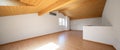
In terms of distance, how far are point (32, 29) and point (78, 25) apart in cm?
468

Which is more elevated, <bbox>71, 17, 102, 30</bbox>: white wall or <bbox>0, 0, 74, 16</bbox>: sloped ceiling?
<bbox>0, 0, 74, 16</bbox>: sloped ceiling

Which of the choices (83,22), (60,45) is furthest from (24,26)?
(83,22)

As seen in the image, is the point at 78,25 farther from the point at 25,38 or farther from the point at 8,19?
the point at 8,19

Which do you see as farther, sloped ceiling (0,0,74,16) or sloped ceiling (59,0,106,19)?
sloped ceiling (59,0,106,19)

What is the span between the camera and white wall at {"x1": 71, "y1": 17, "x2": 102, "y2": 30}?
6.47 metres

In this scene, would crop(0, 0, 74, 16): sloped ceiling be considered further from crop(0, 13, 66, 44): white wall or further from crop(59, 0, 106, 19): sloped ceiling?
crop(59, 0, 106, 19): sloped ceiling

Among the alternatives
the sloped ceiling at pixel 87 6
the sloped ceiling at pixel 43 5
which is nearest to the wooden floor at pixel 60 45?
the sloped ceiling at pixel 43 5

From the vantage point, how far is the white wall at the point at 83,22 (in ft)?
21.2

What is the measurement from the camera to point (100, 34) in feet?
11.2

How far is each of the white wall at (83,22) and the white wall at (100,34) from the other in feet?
9.68

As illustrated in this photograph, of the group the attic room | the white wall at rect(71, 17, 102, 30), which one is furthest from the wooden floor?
the white wall at rect(71, 17, 102, 30)

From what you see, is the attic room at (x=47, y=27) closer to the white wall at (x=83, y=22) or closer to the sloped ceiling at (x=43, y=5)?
the sloped ceiling at (x=43, y=5)

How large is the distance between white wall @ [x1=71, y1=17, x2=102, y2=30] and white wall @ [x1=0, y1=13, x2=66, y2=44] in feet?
8.88

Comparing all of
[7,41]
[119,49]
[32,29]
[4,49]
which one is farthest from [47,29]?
[119,49]
